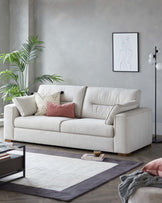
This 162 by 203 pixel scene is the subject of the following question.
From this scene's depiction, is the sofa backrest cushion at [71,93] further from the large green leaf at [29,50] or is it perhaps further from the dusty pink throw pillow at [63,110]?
the large green leaf at [29,50]

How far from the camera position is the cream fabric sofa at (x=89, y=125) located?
229 inches

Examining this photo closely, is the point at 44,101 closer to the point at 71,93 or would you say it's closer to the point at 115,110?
the point at 71,93

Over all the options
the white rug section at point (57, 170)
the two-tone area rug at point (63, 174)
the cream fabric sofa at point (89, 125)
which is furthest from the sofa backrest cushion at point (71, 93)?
the white rug section at point (57, 170)

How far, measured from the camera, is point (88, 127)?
5.99 m

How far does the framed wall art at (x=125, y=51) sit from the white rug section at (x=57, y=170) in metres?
2.53

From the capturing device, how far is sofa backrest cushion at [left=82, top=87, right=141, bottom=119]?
637cm

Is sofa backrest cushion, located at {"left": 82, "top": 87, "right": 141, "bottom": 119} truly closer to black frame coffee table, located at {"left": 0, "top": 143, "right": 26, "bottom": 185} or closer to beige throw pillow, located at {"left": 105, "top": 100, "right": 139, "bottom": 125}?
beige throw pillow, located at {"left": 105, "top": 100, "right": 139, "bottom": 125}

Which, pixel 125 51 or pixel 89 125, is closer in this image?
pixel 89 125

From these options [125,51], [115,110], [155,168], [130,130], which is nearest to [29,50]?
[125,51]

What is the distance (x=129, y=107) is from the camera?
6078 millimetres

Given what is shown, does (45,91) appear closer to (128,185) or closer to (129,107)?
(129,107)

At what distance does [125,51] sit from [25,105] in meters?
2.10

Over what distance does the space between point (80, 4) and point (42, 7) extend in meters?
0.85

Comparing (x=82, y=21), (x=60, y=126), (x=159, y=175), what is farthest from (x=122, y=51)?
(x=159, y=175)
